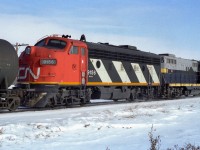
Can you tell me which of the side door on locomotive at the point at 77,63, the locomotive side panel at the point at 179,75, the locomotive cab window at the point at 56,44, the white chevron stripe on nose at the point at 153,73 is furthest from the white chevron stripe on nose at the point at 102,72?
the locomotive side panel at the point at 179,75

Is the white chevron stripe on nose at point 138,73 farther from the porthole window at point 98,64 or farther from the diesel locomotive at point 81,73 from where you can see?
the porthole window at point 98,64

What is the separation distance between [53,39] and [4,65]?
173 inches

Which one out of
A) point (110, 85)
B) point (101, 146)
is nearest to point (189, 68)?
point (110, 85)

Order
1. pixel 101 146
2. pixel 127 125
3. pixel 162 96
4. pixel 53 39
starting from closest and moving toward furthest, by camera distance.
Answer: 1. pixel 101 146
2. pixel 127 125
3. pixel 53 39
4. pixel 162 96

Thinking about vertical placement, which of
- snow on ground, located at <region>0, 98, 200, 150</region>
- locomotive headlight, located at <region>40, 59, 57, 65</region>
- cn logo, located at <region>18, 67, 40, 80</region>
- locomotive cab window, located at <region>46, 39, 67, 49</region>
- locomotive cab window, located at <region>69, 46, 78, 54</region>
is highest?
locomotive cab window, located at <region>46, 39, 67, 49</region>

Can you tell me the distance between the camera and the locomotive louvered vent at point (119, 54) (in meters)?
20.0

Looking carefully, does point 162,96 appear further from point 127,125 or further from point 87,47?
point 127,125

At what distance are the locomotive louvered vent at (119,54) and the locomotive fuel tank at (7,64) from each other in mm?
5731

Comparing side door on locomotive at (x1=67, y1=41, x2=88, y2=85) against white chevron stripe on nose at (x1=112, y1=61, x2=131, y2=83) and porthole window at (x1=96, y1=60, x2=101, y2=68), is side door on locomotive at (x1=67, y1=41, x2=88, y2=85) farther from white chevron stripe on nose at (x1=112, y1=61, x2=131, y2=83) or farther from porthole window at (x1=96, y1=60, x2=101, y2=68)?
white chevron stripe on nose at (x1=112, y1=61, x2=131, y2=83)

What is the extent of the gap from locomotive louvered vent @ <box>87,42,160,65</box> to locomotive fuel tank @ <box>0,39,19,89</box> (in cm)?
573

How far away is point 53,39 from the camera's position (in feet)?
59.7

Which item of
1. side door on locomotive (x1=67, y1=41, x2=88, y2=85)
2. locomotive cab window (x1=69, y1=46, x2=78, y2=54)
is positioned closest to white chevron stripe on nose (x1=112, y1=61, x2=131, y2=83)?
side door on locomotive (x1=67, y1=41, x2=88, y2=85)

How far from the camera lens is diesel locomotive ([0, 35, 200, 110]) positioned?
54.4 feet

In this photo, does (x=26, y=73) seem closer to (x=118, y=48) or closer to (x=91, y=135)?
(x=118, y=48)
